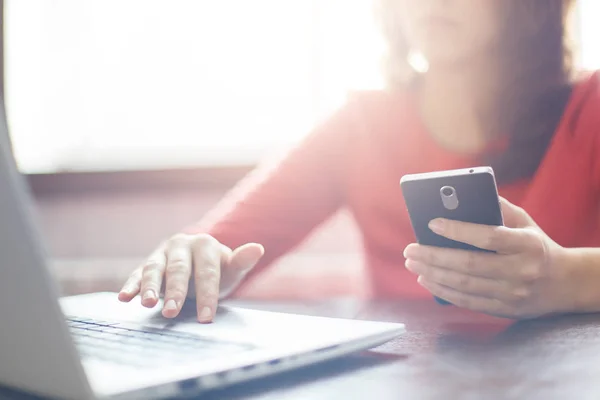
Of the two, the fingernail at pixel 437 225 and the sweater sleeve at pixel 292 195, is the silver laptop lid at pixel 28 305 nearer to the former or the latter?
the fingernail at pixel 437 225

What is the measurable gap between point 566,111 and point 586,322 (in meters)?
0.60

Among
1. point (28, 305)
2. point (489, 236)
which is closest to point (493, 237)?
point (489, 236)

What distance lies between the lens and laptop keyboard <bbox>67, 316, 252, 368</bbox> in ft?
1.28

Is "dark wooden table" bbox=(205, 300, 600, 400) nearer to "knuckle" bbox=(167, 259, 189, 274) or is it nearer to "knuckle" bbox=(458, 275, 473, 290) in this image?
"knuckle" bbox=(458, 275, 473, 290)

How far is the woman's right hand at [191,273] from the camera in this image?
1.96 ft

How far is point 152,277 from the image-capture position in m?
0.67

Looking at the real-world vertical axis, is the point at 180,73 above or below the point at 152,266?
above

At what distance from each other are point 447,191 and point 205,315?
0.82 feet

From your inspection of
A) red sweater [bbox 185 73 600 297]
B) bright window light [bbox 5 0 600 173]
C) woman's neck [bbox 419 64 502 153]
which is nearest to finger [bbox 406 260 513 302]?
red sweater [bbox 185 73 600 297]

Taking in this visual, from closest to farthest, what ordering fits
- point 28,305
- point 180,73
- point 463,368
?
1. point 28,305
2. point 463,368
3. point 180,73

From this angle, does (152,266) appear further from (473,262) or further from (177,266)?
(473,262)

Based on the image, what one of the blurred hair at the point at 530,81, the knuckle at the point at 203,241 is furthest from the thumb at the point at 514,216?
the blurred hair at the point at 530,81

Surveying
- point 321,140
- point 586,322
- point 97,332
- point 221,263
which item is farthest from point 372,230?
point 97,332

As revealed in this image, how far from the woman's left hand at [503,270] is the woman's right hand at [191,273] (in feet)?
0.69
